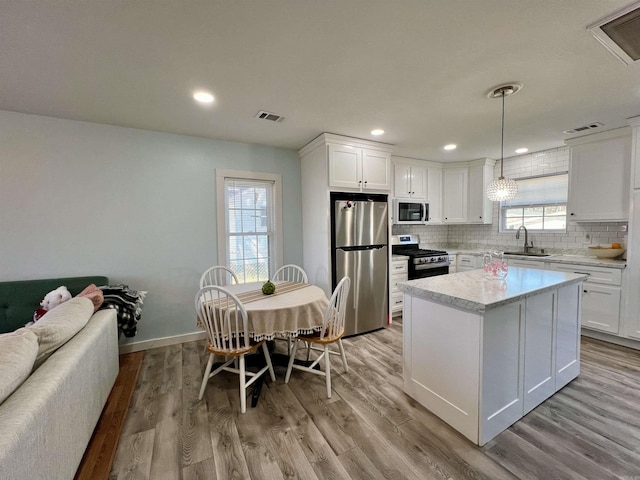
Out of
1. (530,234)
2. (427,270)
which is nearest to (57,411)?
(427,270)

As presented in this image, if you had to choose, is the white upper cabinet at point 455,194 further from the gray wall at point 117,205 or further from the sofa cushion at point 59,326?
the sofa cushion at point 59,326

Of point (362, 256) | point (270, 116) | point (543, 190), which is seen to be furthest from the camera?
Result: point (543, 190)

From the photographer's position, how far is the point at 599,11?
139 cm

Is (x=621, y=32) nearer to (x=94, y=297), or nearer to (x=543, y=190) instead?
(x=543, y=190)

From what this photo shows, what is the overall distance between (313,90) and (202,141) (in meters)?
1.76

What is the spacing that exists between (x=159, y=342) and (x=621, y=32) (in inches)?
181

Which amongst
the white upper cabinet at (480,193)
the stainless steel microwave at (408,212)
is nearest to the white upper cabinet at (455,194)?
the white upper cabinet at (480,193)

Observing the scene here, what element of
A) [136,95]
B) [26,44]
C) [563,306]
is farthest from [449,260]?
[26,44]

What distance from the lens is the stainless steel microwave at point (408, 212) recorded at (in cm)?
429

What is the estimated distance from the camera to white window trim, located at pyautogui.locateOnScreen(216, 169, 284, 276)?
3336 mm

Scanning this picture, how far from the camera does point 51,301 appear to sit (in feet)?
7.35

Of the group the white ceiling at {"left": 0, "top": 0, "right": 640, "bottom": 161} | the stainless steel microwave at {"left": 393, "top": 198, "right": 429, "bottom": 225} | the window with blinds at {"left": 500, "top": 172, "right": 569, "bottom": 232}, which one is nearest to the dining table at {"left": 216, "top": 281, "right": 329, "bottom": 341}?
the white ceiling at {"left": 0, "top": 0, "right": 640, "bottom": 161}

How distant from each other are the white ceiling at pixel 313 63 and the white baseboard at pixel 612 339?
7.96ft

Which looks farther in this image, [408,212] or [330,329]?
[408,212]
